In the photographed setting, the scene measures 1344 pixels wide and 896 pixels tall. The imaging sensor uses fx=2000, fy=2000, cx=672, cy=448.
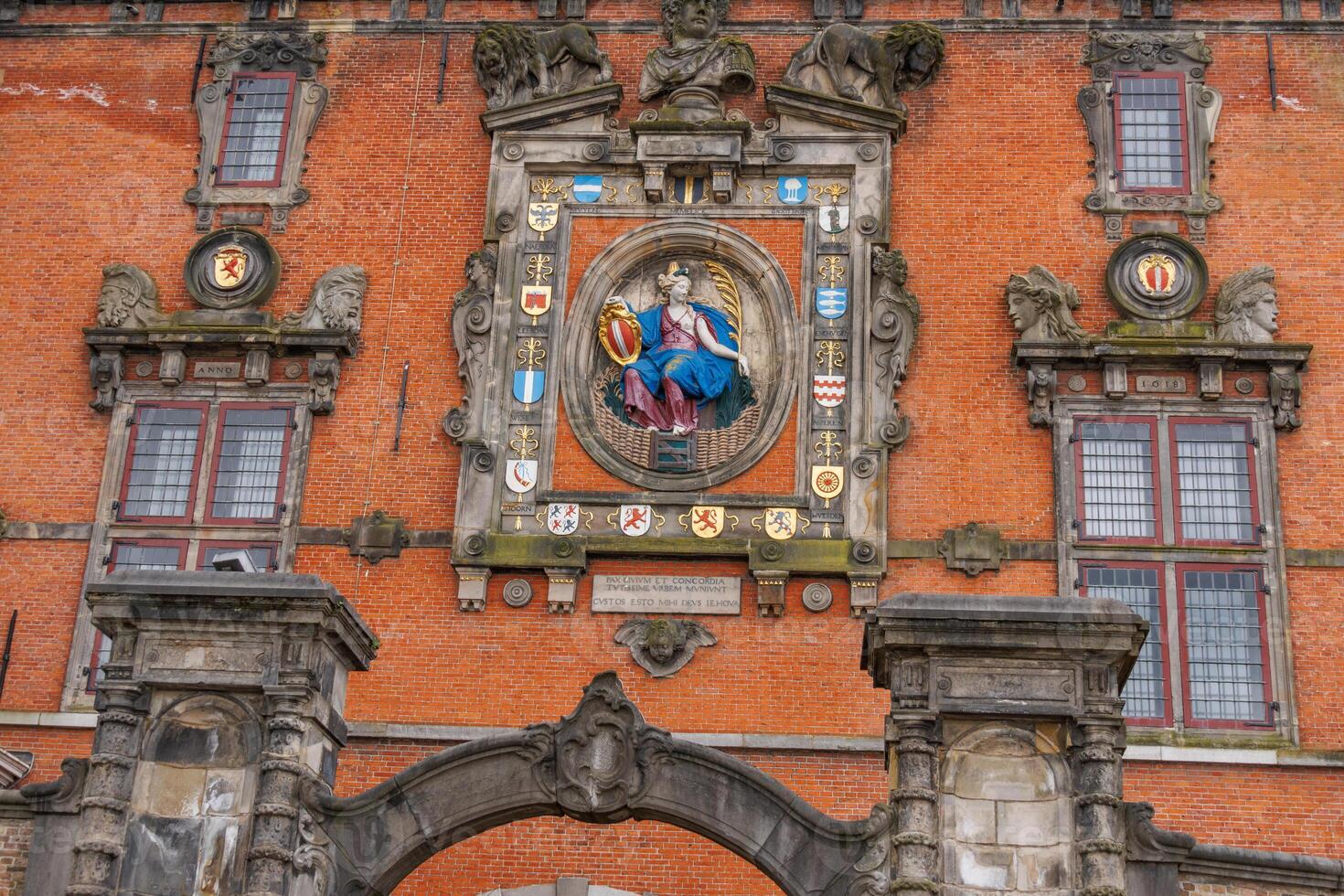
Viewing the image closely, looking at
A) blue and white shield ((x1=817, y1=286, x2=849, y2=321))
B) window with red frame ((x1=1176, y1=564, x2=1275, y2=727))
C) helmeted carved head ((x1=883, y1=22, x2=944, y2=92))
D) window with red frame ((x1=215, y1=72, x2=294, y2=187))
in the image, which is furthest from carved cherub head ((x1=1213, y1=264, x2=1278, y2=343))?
window with red frame ((x1=215, y1=72, x2=294, y2=187))

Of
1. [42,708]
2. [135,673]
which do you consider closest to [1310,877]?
[135,673]

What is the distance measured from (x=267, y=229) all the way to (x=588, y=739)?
1052cm

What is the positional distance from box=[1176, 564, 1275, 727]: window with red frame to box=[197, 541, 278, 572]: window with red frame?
32.9 feet

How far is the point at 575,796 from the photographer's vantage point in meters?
15.7

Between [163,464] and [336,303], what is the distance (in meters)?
2.71

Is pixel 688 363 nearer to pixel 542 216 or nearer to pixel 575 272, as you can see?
pixel 575 272

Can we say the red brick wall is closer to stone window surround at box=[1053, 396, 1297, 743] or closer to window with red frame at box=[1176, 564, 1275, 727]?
stone window surround at box=[1053, 396, 1297, 743]

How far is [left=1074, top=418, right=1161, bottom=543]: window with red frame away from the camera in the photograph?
21922 millimetres

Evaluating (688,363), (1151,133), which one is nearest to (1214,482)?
(1151,133)

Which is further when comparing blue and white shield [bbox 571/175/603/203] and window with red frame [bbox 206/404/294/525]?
blue and white shield [bbox 571/175/603/203]

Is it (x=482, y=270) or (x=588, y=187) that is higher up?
(x=588, y=187)

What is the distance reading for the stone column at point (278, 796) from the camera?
598 inches

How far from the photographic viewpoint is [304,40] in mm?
25062

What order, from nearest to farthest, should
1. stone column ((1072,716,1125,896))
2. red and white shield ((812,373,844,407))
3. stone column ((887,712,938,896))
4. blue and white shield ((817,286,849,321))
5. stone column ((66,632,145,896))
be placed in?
stone column ((1072,716,1125,896)) < stone column ((887,712,938,896)) < stone column ((66,632,145,896)) < red and white shield ((812,373,844,407)) < blue and white shield ((817,286,849,321))
